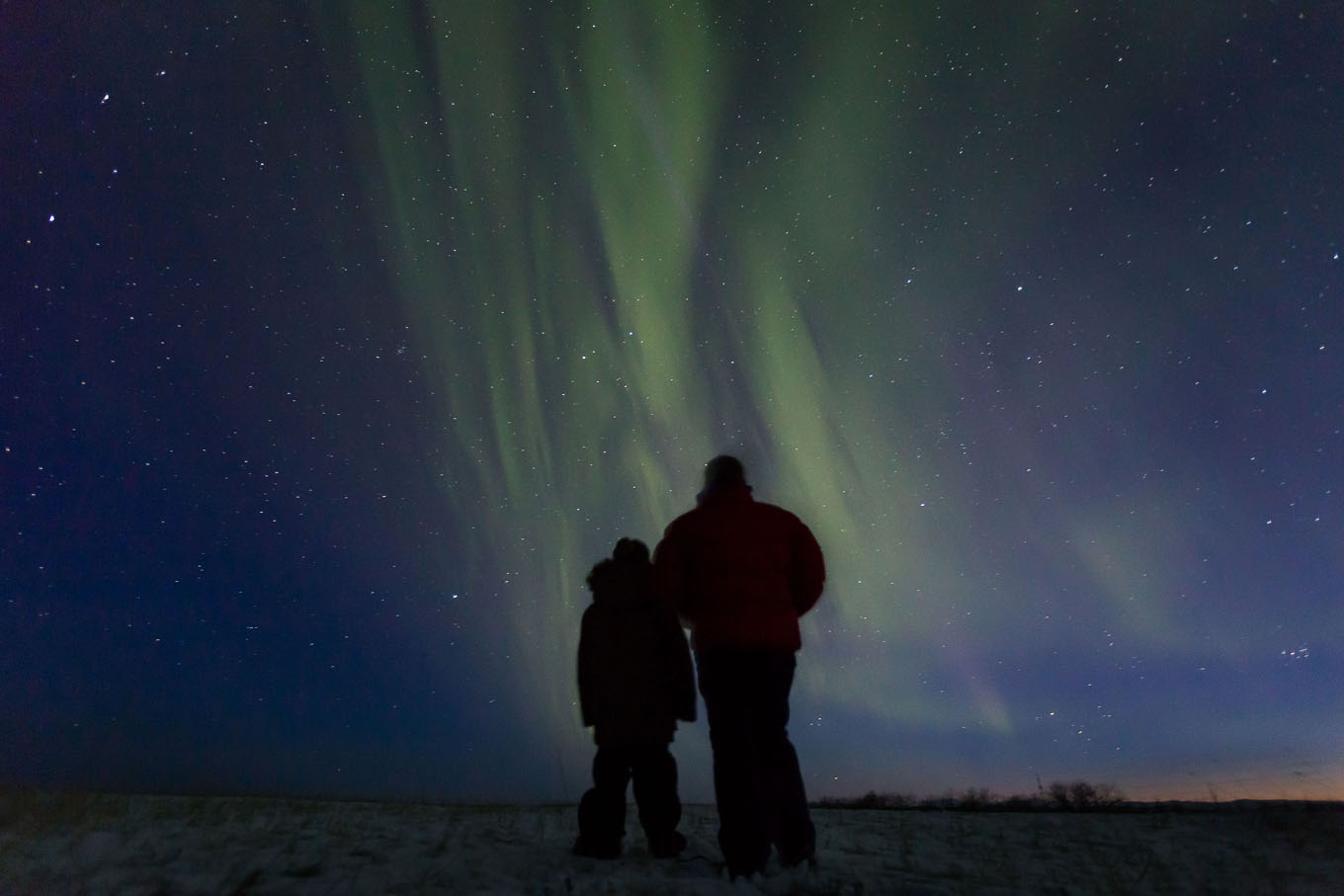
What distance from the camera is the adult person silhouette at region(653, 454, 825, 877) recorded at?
3.78m

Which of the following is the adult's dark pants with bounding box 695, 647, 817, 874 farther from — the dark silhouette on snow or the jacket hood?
the jacket hood

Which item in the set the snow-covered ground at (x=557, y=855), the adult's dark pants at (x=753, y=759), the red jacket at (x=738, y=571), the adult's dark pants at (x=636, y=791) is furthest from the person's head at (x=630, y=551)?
the snow-covered ground at (x=557, y=855)

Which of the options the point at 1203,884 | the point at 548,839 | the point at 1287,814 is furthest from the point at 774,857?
the point at 1287,814

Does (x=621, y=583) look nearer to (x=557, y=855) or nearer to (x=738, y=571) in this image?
(x=738, y=571)

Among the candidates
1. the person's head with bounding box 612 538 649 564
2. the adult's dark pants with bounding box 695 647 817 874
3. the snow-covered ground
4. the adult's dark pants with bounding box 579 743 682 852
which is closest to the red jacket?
the adult's dark pants with bounding box 695 647 817 874

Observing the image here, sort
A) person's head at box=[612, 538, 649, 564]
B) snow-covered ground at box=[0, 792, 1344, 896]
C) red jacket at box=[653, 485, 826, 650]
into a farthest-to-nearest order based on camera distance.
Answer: person's head at box=[612, 538, 649, 564] → red jacket at box=[653, 485, 826, 650] → snow-covered ground at box=[0, 792, 1344, 896]

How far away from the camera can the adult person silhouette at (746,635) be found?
12.4ft

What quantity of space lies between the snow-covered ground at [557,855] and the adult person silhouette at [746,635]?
10.2 inches

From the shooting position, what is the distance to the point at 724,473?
4.53m

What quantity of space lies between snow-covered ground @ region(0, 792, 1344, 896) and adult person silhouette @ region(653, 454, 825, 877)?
0.26 metres

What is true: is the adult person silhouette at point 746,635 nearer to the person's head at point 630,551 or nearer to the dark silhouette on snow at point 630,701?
the dark silhouette on snow at point 630,701

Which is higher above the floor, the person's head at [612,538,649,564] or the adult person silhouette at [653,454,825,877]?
the person's head at [612,538,649,564]

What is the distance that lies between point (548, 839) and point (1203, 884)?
383 cm

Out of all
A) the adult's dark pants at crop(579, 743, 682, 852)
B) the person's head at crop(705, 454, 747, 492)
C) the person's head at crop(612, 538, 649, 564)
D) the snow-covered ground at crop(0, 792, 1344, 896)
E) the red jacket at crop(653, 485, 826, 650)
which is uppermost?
the person's head at crop(705, 454, 747, 492)
